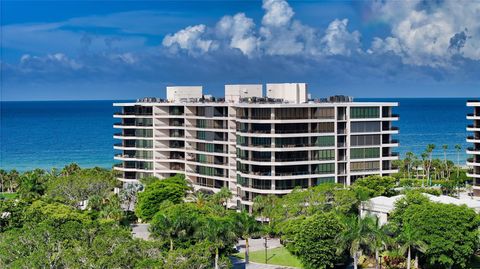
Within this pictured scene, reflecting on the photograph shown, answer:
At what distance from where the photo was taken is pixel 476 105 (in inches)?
3521

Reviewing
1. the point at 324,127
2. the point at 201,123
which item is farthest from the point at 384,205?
the point at 201,123

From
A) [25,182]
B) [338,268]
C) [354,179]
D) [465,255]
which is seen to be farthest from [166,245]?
[25,182]

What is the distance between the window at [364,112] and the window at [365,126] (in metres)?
0.86

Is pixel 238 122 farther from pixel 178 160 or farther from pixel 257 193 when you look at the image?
pixel 178 160

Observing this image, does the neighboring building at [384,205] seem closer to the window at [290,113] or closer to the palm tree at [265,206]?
the palm tree at [265,206]

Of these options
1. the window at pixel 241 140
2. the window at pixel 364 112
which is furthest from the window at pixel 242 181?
the window at pixel 364 112

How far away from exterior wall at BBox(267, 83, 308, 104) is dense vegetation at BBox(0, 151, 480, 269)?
16.6 m

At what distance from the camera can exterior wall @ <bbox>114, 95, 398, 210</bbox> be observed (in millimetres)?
87688

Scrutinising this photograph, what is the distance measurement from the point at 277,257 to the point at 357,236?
14.4 meters

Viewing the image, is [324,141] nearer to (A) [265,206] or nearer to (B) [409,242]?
(A) [265,206]

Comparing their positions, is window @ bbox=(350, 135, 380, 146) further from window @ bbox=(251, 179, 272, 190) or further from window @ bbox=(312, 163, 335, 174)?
window @ bbox=(251, 179, 272, 190)

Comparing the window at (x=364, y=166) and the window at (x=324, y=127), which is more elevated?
the window at (x=324, y=127)

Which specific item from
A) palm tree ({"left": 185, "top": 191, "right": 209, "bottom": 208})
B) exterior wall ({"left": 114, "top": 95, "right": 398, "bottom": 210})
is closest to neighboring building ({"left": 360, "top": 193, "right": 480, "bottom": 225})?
exterior wall ({"left": 114, "top": 95, "right": 398, "bottom": 210})

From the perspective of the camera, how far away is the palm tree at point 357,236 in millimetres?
59438
